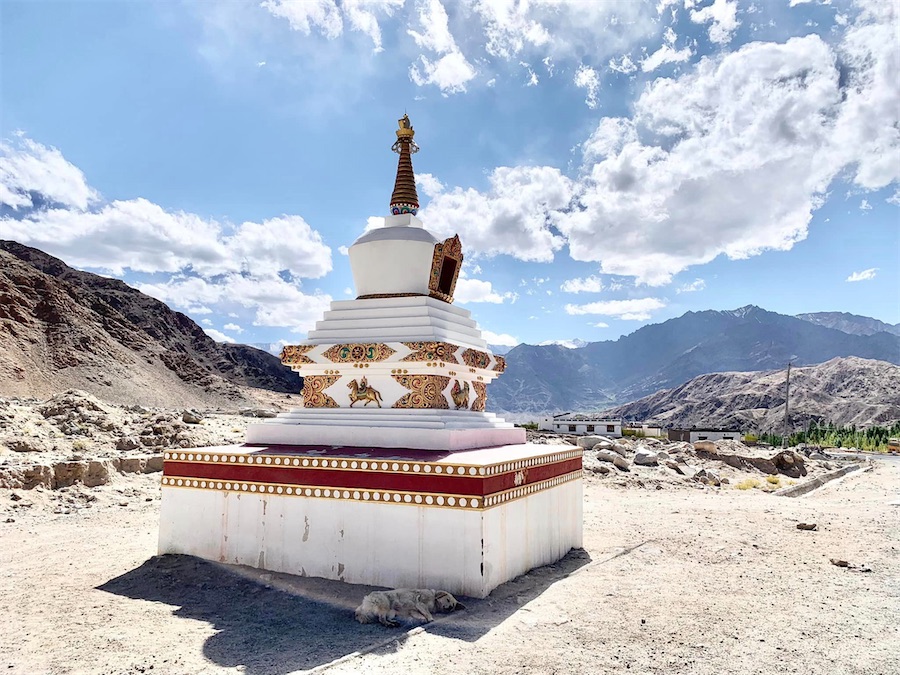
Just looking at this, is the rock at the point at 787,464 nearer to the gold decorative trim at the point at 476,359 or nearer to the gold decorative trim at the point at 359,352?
the gold decorative trim at the point at 476,359

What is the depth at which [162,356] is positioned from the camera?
60.0 meters

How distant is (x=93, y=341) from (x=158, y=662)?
53.8m

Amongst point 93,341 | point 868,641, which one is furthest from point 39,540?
point 93,341

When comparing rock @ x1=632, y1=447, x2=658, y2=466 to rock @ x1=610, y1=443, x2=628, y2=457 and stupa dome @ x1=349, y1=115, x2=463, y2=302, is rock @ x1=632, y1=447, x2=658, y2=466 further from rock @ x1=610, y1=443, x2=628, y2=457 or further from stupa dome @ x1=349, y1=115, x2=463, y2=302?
stupa dome @ x1=349, y1=115, x2=463, y2=302

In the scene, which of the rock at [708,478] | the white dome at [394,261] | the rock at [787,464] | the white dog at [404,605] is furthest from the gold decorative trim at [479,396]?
the rock at [787,464]

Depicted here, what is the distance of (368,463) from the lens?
5.89 meters

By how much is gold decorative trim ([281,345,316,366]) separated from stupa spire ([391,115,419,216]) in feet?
7.89

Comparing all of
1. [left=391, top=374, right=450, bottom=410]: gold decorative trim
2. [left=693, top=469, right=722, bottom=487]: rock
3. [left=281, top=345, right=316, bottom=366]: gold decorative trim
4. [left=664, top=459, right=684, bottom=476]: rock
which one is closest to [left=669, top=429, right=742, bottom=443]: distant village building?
[left=664, top=459, right=684, bottom=476]: rock

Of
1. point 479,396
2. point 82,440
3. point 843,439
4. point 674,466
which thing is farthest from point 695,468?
point 843,439

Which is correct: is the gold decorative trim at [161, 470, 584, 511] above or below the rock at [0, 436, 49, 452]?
below

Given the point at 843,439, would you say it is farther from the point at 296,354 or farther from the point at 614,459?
the point at 296,354

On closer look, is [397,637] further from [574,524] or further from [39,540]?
[39,540]

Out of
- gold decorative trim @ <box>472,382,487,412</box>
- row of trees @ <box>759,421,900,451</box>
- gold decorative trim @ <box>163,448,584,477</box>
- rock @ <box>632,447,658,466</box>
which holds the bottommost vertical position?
row of trees @ <box>759,421,900,451</box>

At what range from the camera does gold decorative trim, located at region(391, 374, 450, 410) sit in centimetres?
735
